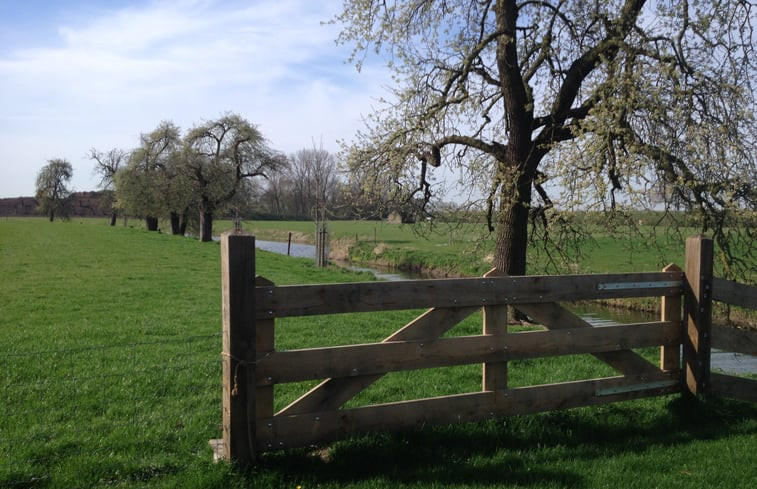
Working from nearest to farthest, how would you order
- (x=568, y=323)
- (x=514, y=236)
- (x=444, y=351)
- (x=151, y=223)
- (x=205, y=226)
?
1. (x=444, y=351)
2. (x=568, y=323)
3. (x=514, y=236)
4. (x=205, y=226)
5. (x=151, y=223)

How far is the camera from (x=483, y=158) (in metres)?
13.9

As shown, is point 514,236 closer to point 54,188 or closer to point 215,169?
point 215,169

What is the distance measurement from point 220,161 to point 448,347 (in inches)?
1772

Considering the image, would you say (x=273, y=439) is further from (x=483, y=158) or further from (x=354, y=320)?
(x=483, y=158)

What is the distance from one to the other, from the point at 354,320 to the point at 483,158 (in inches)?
182

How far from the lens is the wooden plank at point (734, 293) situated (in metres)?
6.52

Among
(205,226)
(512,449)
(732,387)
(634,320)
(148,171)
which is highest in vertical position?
(148,171)

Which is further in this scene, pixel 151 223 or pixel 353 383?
pixel 151 223

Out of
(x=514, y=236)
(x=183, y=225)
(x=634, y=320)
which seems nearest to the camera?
(x=514, y=236)

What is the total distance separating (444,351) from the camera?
524 cm

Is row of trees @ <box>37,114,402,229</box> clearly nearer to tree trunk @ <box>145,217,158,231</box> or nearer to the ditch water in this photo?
tree trunk @ <box>145,217,158,231</box>

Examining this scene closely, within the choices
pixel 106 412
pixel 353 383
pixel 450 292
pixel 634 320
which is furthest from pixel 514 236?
pixel 106 412

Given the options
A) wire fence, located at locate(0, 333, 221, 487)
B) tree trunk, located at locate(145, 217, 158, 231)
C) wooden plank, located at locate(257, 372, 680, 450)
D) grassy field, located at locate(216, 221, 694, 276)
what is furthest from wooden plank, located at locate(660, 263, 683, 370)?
tree trunk, located at locate(145, 217, 158, 231)

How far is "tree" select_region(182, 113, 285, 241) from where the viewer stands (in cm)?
4722
